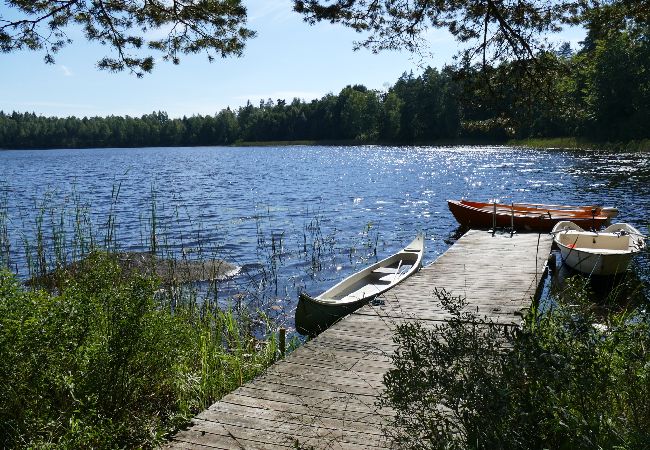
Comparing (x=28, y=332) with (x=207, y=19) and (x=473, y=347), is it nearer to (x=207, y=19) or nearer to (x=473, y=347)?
(x=473, y=347)

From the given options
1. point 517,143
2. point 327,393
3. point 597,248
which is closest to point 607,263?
point 597,248

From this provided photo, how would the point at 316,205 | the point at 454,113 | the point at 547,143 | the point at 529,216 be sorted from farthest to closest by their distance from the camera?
the point at 454,113
the point at 547,143
the point at 316,205
the point at 529,216

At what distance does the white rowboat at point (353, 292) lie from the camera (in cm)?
820

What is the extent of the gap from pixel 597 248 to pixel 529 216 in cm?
456

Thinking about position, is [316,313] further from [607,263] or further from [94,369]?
[607,263]

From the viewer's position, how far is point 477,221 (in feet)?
59.1

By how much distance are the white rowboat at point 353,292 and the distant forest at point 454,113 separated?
2894 mm

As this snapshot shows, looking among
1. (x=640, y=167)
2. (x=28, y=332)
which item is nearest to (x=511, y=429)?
(x=28, y=332)

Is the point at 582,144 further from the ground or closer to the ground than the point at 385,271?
further from the ground

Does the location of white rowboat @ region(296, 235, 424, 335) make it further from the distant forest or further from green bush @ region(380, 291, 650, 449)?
green bush @ region(380, 291, 650, 449)

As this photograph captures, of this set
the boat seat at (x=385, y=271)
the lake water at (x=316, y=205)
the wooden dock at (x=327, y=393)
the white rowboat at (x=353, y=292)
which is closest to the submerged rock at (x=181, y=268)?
the lake water at (x=316, y=205)

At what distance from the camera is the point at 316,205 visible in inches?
982

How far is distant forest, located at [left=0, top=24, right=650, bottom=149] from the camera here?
242 inches

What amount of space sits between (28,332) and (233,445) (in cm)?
153
